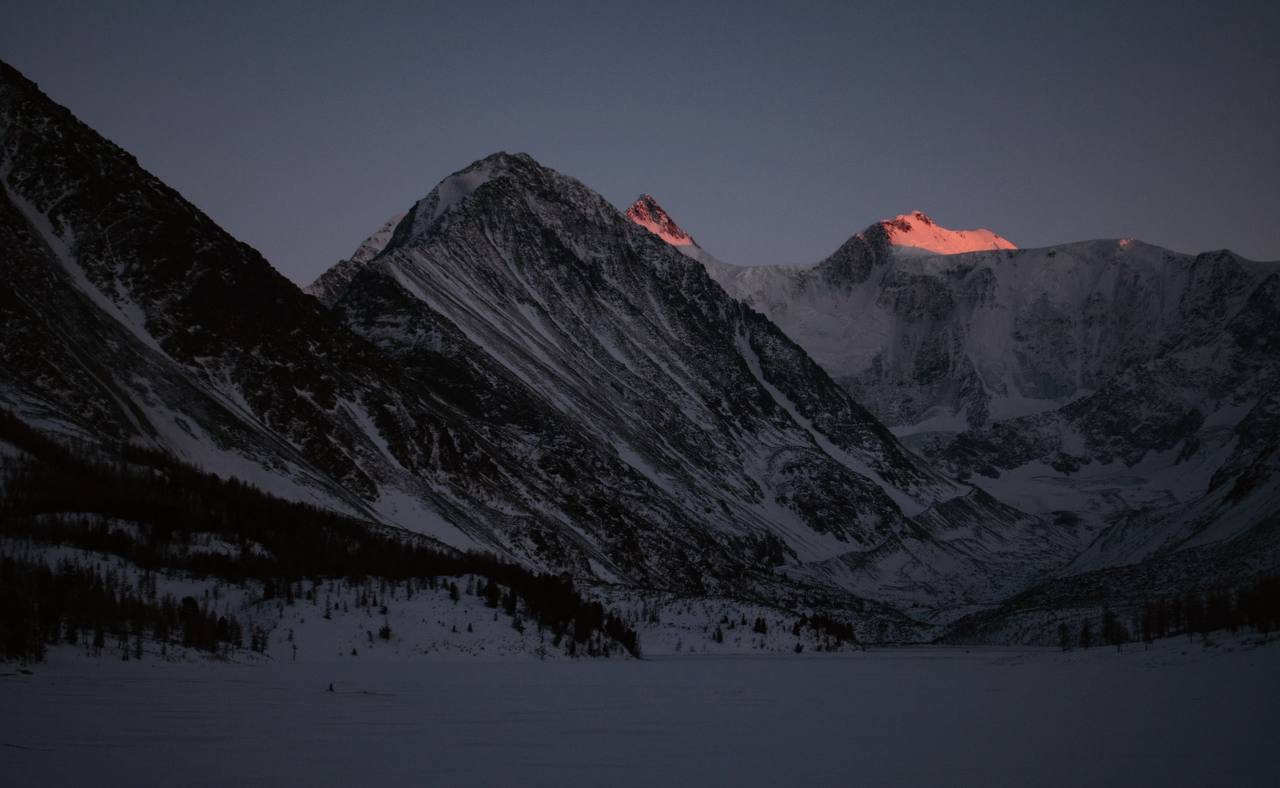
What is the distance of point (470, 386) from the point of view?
4328 inches

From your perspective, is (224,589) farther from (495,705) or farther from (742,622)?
(742,622)

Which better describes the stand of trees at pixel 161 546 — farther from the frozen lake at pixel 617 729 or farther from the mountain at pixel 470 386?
the mountain at pixel 470 386

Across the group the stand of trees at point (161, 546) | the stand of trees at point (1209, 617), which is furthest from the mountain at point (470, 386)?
the stand of trees at point (1209, 617)

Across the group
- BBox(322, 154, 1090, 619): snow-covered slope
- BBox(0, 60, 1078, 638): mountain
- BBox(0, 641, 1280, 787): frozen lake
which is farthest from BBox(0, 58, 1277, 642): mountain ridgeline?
BBox(0, 641, 1280, 787): frozen lake

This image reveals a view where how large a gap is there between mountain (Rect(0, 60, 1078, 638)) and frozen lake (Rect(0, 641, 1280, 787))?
33.5 metres

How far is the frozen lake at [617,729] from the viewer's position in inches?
400

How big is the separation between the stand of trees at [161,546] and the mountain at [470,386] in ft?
24.9

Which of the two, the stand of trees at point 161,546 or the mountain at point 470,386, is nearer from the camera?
the stand of trees at point 161,546

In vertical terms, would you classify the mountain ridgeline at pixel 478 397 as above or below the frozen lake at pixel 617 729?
above

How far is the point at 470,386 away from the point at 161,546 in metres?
78.6

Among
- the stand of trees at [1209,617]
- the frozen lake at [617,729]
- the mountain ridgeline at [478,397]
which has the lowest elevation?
the frozen lake at [617,729]

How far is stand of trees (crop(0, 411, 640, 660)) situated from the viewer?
22516 mm

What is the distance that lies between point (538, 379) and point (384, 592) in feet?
300

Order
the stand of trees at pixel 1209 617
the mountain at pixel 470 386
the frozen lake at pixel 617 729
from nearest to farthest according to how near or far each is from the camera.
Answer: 1. the frozen lake at pixel 617 729
2. the stand of trees at pixel 1209 617
3. the mountain at pixel 470 386
